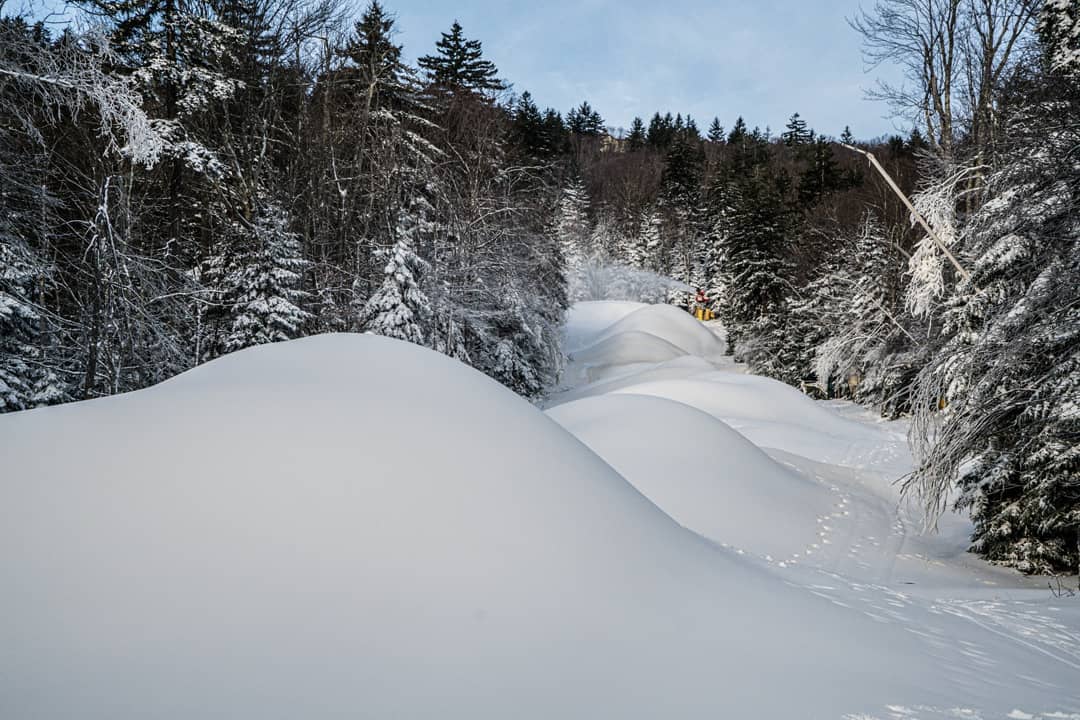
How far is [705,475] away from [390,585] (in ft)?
24.3

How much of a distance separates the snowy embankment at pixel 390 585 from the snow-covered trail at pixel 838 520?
7 cm

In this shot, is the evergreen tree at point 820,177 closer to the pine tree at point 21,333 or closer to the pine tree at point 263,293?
the pine tree at point 263,293

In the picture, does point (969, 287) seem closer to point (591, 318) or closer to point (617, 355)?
point (617, 355)

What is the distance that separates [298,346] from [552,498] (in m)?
2.18

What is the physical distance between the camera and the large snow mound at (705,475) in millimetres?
8109

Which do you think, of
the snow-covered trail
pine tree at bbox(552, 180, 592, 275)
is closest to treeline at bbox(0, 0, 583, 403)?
the snow-covered trail

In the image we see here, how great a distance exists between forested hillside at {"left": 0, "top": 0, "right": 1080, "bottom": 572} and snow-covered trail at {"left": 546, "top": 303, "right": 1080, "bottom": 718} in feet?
3.44

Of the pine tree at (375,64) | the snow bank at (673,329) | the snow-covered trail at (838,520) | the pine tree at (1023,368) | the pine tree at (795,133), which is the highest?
the pine tree at (795,133)

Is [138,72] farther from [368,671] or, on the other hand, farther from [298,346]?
[368,671]

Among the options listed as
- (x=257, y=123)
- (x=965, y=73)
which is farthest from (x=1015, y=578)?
(x=257, y=123)

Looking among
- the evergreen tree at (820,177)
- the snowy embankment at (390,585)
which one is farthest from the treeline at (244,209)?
the evergreen tree at (820,177)

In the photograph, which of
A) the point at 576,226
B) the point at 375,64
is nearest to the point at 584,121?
the point at 576,226

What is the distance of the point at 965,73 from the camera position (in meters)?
14.5

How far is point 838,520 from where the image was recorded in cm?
957
